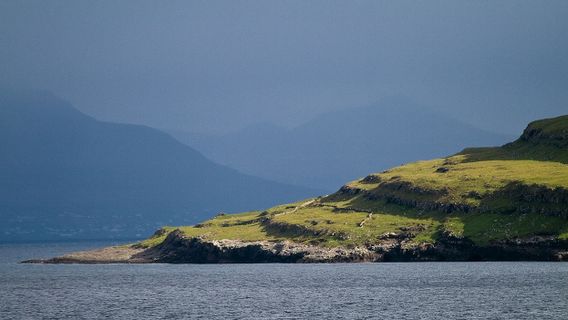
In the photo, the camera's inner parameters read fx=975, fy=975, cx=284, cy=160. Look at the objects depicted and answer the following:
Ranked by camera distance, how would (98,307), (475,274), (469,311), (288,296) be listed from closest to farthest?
1. (469,311)
2. (98,307)
3. (288,296)
4. (475,274)

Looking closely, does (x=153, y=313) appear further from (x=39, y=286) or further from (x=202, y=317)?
(x=39, y=286)

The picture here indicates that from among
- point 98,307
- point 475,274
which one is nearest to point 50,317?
point 98,307

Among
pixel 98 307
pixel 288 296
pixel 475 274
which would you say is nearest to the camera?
pixel 98 307

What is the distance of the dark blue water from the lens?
132 meters

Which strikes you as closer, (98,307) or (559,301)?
(559,301)

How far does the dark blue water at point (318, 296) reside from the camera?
434ft

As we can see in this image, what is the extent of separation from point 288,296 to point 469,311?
36.7 m

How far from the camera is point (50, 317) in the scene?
13500 centimetres

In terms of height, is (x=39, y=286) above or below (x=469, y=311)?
above

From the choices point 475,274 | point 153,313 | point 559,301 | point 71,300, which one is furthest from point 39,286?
point 559,301

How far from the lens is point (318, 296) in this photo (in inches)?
6122

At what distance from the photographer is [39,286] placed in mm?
192500

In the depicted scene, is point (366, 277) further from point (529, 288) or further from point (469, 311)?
point (469, 311)

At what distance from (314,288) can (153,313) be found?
40.0m
